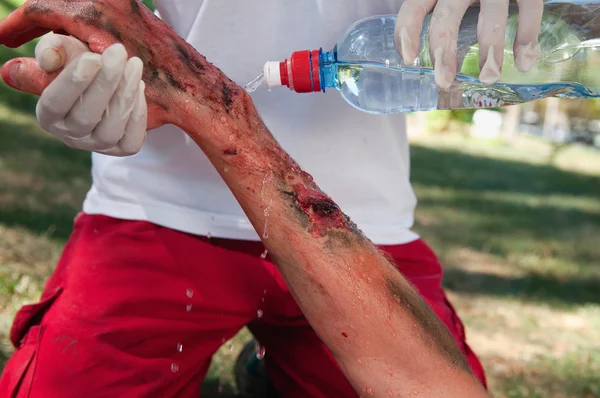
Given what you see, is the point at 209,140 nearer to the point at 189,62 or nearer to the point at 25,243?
the point at 189,62

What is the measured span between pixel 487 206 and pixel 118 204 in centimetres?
483

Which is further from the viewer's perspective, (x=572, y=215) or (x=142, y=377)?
(x=572, y=215)

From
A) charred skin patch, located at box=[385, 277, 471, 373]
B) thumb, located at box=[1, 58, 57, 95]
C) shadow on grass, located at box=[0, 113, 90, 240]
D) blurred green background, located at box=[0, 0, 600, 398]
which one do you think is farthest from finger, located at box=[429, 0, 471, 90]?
shadow on grass, located at box=[0, 113, 90, 240]

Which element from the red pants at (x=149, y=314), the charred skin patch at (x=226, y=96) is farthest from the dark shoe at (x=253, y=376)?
the charred skin patch at (x=226, y=96)

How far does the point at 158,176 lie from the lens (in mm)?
1896

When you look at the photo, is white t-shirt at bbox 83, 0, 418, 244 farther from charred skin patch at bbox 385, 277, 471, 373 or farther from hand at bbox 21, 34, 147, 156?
hand at bbox 21, 34, 147, 156

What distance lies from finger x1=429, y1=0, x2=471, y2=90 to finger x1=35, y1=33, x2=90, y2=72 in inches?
26.0

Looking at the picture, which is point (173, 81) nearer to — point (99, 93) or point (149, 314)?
point (99, 93)

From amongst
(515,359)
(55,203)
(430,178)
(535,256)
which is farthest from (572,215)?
(55,203)

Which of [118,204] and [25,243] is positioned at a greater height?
[118,204]

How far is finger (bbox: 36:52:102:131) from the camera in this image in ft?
3.77

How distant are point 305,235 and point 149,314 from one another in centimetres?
52

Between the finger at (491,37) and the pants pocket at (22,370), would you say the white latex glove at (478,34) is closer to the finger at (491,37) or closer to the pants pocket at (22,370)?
the finger at (491,37)

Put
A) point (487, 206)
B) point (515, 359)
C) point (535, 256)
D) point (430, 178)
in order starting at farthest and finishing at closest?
point (430, 178) < point (487, 206) < point (535, 256) < point (515, 359)
